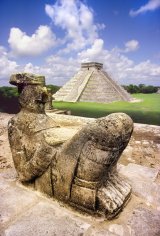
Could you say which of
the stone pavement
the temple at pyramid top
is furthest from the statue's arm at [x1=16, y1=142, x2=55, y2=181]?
the temple at pyramid top

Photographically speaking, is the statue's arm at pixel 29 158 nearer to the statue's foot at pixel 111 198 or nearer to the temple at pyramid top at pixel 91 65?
the statue's foot at pixel 111 198

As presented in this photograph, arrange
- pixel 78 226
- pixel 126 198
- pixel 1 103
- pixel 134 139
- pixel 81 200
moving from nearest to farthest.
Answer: pixel 78 226 → pixel 81 200 → pixel 126 198 → pixel 134 139 → pixel 1 103

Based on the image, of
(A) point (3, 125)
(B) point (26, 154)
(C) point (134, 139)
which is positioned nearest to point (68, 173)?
(B) point (26, 154)

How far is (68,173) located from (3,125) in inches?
302

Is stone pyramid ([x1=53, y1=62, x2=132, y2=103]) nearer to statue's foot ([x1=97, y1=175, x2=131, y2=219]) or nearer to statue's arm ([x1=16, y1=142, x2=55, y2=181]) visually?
statue's arm ([x1=16, y1=142, x2=55, y2=181])

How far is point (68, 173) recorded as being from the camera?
110 inches

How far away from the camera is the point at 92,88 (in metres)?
40.8

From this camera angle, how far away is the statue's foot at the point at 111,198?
8.84 feet

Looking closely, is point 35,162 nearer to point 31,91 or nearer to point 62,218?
point 62,218

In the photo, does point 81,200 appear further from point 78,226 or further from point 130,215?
point 130,215

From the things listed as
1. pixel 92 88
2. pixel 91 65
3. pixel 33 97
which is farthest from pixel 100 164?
pixel 91 65

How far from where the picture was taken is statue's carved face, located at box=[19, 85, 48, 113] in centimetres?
311

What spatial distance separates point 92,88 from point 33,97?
38.1m

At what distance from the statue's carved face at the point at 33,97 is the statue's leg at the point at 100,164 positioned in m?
0.81
